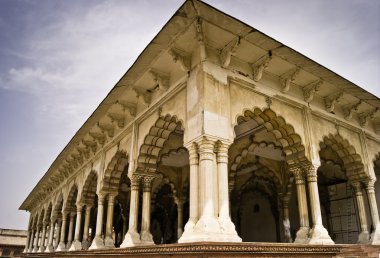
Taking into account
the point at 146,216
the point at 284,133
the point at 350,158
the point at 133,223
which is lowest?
the point at 133,223

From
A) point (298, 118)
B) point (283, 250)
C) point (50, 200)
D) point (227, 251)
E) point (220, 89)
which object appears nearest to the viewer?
point (227, 251)

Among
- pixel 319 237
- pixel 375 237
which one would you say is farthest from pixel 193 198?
pixel 375 237

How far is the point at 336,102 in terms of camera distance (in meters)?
7.89

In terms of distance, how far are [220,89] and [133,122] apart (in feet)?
9.52

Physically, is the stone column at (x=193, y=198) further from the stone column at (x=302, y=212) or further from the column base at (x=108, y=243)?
the column base at (x=108, y=243)

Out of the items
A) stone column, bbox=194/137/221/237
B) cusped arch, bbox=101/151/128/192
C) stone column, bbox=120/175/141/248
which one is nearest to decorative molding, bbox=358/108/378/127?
stone column, bbox=194/137/221/237

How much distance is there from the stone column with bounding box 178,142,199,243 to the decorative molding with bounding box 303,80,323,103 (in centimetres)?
326

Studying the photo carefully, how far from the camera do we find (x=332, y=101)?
769cm

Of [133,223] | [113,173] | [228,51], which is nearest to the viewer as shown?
[228,51]

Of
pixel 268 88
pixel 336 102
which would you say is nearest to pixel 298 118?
pixel 268 88

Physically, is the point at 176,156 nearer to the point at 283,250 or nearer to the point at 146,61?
the point at 146,61

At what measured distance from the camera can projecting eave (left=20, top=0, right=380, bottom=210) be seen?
5336 mm

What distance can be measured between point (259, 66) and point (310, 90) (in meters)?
1.62

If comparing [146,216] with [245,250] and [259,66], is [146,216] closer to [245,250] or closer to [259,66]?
[245,250]
